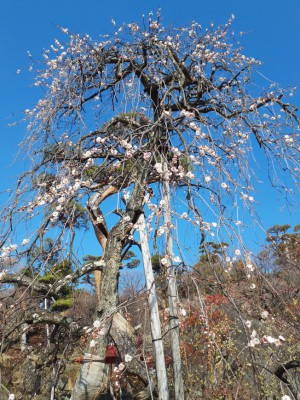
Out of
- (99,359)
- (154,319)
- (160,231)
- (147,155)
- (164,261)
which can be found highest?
(147,155)

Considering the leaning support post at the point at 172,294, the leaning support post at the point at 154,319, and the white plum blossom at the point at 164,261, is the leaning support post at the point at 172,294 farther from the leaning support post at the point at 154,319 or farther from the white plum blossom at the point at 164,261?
Answer: the leaning support post at the point at 154,319

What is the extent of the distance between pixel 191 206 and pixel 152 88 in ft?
4.05

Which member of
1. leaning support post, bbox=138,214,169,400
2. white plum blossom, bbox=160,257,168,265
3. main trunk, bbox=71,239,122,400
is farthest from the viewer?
leaning support post, bbox=138,214,169,400

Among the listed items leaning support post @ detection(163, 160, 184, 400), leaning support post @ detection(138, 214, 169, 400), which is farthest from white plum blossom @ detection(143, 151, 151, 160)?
leaning support post @ detection(138, 214, 169, 400)

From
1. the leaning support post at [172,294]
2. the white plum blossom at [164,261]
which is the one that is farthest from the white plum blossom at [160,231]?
the white plum blossom at [164,261]

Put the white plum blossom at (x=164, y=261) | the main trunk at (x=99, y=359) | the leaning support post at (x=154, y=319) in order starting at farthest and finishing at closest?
1. the leaning support post at (x=154, y=319)
2. the main trunk at (x=99, y=359)
3. the white plum blossom at (x=164, y=261)

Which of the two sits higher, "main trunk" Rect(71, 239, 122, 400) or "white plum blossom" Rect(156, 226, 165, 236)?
"white plum blossom" Rect(156, 226, 165, 236)

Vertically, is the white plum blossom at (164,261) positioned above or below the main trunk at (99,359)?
→ above

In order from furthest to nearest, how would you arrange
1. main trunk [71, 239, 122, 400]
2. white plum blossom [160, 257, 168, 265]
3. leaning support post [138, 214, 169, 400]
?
leaning support post [138, 214, 169, 400] < main trunk [71, 239, 122, 400] < white plum blossom [160, 257, 168, 265]

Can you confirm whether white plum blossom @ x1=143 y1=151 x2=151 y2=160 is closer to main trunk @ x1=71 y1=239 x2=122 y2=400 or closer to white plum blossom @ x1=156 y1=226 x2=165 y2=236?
white plum blossom @ x1=156 y1=226 x2=165 y2=236

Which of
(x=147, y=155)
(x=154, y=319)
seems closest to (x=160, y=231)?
(x=147, y=155)

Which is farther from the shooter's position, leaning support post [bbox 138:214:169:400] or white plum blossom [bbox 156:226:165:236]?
leaning support post [bbox 138:214:169:400]

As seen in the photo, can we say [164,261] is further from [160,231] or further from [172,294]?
[172,294]

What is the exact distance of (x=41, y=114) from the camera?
2514 mm
